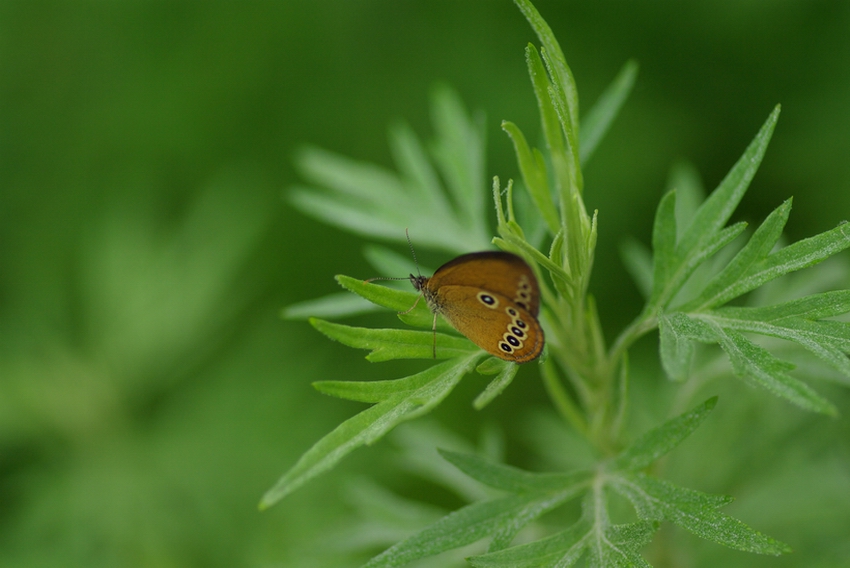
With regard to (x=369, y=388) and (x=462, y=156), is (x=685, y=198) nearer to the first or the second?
(x=462, y=156)

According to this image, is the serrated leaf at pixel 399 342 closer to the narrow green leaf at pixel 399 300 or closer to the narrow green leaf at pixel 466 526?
the narrow green leaf at pixel 399 300

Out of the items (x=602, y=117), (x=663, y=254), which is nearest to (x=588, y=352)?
(x=663, y=254)

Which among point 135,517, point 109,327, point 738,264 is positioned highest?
point 738,264

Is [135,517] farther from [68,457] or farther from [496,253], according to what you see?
[496,253]

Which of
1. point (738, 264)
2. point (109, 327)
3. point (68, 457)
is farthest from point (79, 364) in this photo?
point (738, 264)

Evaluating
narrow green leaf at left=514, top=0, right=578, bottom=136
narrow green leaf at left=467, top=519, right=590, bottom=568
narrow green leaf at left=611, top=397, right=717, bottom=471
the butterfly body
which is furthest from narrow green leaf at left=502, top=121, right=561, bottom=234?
narrow green leaf at left=467, top=519, right=590, bottom=568

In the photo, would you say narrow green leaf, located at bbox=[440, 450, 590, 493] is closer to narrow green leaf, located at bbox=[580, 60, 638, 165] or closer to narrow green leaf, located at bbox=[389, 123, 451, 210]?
narrow green leaf, located at bbox=[580, 60, 638, 165]
